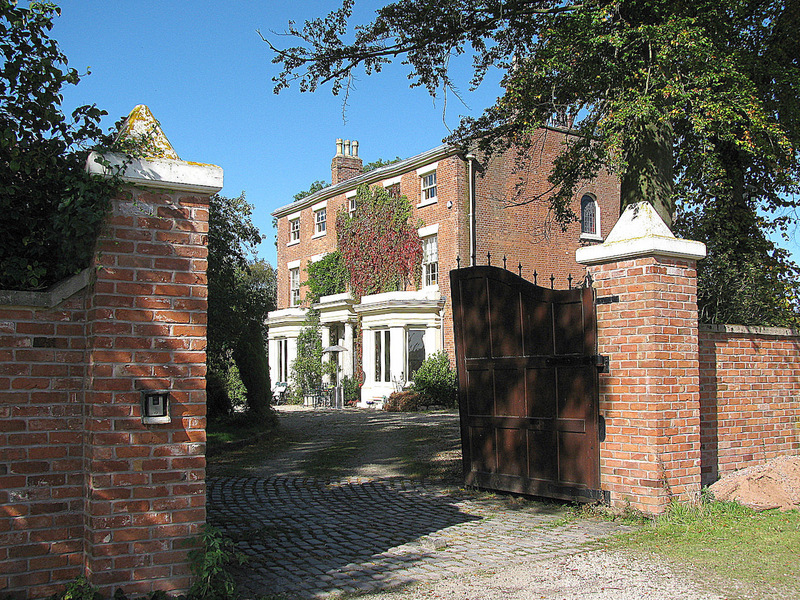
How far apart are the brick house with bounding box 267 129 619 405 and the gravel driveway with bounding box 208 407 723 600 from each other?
12777 mm

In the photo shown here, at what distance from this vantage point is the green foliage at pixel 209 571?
3.98m

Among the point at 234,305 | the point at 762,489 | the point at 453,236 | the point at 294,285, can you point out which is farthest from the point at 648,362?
the point at 294,285

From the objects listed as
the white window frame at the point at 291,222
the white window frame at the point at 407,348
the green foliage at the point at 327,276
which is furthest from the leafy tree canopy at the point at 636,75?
the white window frame at the point at 291,222

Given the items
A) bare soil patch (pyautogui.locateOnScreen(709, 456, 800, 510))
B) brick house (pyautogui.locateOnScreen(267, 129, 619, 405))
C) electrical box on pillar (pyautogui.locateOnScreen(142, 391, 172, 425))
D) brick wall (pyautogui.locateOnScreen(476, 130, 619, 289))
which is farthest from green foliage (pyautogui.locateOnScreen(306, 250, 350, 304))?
electrical box on pillar (pyautogui.locateOnScreen(142, 391, 172, 425))

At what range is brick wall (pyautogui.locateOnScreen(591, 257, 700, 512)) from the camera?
6633 millimetres

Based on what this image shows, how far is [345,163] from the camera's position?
31328 millimetres

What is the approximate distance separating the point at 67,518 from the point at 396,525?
359cm

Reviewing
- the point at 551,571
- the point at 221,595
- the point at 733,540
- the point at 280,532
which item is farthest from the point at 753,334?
the point at 221,595

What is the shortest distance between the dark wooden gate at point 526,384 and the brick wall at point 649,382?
0.59ft

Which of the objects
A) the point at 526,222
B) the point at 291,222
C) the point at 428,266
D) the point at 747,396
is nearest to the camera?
the point at 747,396

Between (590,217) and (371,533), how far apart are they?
2087cm

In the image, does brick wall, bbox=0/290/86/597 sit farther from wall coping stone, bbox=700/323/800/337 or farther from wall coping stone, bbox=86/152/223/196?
wall coping stone, bbox=700/323/800/337

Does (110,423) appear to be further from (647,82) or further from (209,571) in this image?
(647,82)

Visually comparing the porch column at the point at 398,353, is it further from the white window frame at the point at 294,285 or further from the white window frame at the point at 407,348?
the white window frame at the point at 294,285
